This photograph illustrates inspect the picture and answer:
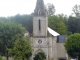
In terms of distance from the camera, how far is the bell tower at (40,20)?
6488 centimetres

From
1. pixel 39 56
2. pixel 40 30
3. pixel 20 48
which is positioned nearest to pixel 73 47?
pixel 39 56

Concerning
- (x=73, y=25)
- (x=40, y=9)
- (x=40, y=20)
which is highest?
(x=40, y=9)

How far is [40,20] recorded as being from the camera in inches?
2562

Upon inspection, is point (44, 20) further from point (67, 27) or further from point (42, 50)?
point (67, 27)

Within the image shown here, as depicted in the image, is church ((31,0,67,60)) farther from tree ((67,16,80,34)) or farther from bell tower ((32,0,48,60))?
tree ((67,16,80,34))

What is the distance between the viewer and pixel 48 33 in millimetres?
65812

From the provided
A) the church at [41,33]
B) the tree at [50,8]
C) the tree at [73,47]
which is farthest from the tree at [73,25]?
the tree at [73,47]

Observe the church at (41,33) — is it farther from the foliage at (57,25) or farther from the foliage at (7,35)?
the foliage at (57,25)

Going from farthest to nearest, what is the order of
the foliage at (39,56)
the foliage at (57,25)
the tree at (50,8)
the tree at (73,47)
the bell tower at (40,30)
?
the tree at (50,8), the foliage at (57,25), the bell tower at (40,30), the foliage at (39,56), the tree at (73,47)

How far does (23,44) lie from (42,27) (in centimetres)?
1799

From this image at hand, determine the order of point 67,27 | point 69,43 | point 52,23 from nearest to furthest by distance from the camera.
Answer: point 69,43
point 52,23
point 67,27

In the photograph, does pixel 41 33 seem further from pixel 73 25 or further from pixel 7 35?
pixel 73 25

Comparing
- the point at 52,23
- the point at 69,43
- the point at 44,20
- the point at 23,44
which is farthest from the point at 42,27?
the point at 52,23

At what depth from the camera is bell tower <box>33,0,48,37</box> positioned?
6488 cm
